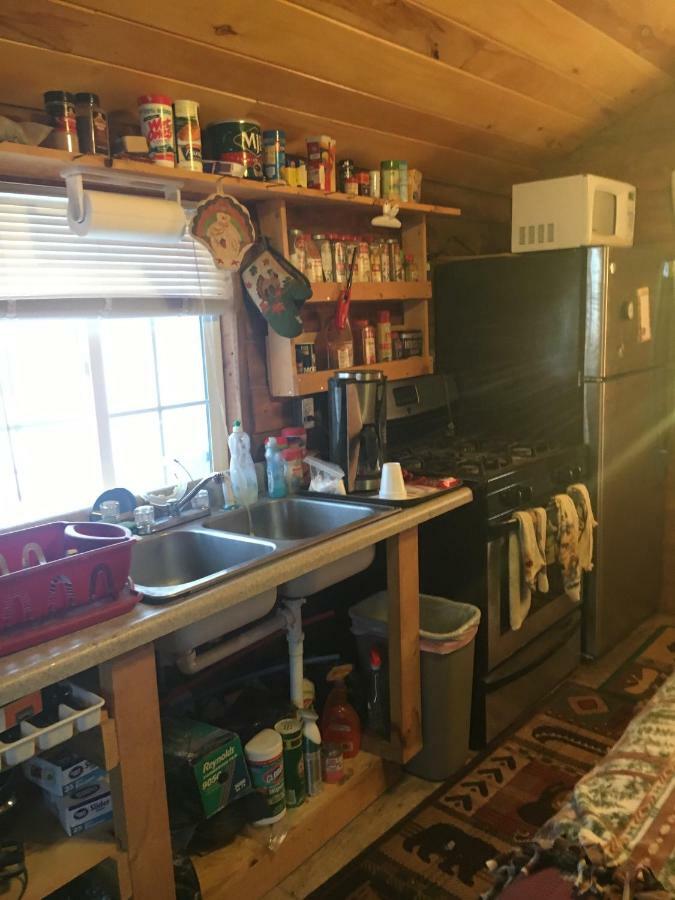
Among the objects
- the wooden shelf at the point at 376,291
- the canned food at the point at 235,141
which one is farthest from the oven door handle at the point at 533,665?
the canned food at the point at 235,141

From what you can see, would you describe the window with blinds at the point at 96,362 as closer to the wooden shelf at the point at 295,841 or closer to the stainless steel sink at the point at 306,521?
the stainless steel sink at the point at 306,521

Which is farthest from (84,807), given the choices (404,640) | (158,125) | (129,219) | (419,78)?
(419,78)

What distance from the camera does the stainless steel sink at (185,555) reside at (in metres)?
2.02

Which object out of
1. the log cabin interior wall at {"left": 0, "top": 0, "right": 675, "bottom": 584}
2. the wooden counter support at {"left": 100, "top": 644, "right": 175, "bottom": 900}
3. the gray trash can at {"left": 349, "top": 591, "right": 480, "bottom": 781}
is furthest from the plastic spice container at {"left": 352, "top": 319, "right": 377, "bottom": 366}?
the wooden counter support at {"left": 100, "top": 644, "right": 175, "bottom": 900}

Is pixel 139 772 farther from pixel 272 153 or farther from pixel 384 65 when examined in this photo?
pixel 384 65

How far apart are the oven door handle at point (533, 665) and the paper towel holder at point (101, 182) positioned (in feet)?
5.88

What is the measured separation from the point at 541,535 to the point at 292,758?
112cm

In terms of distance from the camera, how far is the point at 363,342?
9.04 ft

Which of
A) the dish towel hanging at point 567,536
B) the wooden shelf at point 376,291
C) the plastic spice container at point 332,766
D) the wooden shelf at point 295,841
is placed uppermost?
the wooden shelf at point 376,291

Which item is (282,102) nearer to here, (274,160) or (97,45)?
(274,160)

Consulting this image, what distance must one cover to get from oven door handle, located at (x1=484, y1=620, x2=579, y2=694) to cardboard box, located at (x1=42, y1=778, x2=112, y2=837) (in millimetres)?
1329

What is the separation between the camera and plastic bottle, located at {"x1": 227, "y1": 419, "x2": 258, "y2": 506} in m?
2.30

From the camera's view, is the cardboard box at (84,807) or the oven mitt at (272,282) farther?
the oven mitt at (272,282)

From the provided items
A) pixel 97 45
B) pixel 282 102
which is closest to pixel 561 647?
pixel 282 102
